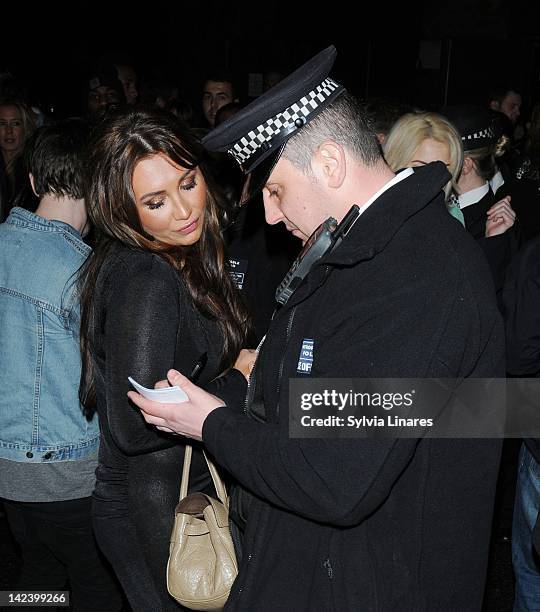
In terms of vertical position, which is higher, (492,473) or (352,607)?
(492,473)

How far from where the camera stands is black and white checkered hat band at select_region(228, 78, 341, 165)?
1624 mm

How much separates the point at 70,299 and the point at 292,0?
10486mm

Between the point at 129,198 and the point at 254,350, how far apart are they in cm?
61

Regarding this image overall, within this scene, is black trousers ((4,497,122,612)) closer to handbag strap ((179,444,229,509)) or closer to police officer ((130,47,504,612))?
handbag strap ((179,444,229,509))

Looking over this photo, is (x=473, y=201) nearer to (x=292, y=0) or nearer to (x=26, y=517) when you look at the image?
(x=26, y=517)

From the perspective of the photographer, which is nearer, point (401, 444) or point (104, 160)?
point (401, 444)

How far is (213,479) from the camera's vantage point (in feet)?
6.65

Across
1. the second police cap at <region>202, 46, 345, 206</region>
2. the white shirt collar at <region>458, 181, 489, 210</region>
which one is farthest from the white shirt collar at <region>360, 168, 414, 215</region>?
the white shirt collar at <region>458, 181, 489, 210</region>

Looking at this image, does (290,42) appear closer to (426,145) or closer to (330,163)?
(426,145)

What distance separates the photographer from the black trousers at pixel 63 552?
2.46 m

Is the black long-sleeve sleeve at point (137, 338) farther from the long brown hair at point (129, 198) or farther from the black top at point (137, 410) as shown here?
the long brown hair at point (129, 198)

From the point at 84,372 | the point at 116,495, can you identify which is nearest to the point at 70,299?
the point at 84,372

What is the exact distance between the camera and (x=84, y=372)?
2.28 meters

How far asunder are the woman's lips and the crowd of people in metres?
0.02
